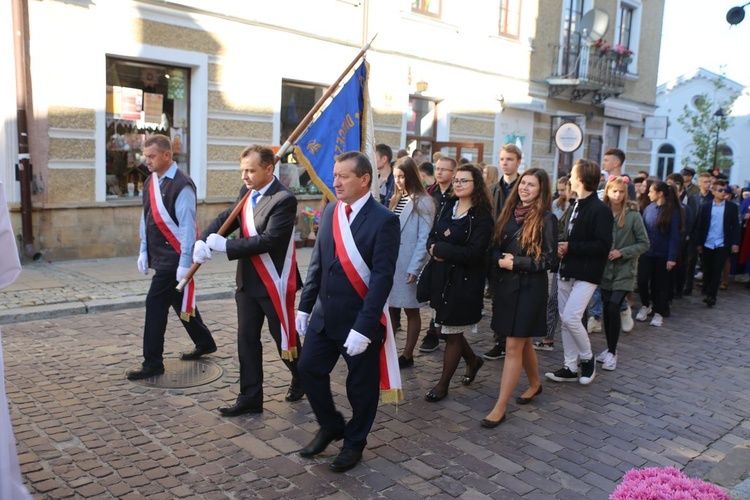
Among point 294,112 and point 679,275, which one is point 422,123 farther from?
point 679,275

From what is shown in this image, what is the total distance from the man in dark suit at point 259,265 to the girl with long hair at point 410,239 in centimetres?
138

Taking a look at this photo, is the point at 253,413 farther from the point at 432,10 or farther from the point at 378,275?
the point at 432,10

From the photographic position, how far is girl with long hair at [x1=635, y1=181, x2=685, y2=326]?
8680 mm

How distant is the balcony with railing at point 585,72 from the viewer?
18.8 m

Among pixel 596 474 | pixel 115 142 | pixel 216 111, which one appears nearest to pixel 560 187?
pixel 596 474

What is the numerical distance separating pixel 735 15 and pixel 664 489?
27.0 feet

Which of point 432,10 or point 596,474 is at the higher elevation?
point 432,10

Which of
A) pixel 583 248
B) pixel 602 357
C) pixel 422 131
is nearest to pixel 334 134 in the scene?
pixel 583 248

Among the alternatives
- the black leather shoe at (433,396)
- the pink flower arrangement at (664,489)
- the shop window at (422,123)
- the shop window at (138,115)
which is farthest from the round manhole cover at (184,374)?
the shop window at (422,123)

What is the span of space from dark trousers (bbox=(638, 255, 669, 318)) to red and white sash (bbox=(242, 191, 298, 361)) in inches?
222

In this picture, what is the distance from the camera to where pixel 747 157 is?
3362 centimetres

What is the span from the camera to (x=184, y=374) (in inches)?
224

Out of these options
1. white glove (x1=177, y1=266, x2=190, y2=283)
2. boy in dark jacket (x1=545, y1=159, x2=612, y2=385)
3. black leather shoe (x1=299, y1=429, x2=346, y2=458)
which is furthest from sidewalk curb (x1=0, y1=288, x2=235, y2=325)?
boy in dark jacket (x1=545, y1=159, x2=612, y2=385)

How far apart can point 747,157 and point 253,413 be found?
35.1 metres
